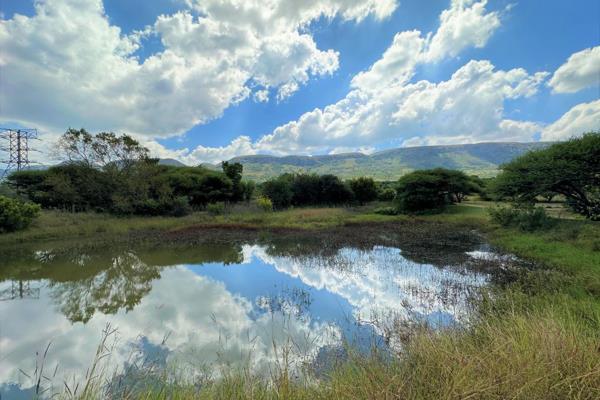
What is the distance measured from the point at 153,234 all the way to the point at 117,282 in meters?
8.85

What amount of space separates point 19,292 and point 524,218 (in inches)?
849

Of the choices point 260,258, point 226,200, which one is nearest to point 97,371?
point 260,258

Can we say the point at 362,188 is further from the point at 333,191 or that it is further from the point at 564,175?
the point at 564,175

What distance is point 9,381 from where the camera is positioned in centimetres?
410

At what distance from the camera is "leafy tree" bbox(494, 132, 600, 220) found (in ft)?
47.6

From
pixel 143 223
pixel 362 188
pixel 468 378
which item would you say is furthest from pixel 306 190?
pixel 468 378

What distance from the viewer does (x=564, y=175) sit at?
14.9 m

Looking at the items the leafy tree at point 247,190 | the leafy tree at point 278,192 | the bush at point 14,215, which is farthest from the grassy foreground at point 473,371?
the leafy tree at point 247,190

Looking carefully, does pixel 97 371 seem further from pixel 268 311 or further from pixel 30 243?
pixel 30 243

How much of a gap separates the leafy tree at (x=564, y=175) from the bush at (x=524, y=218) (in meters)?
0.86

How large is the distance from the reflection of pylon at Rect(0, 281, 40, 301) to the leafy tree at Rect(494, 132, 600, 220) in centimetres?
2275

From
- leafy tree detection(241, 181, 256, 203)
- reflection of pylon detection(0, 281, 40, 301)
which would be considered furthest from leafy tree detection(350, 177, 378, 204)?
reflection of pylon detection(0, 281, 40, 301)

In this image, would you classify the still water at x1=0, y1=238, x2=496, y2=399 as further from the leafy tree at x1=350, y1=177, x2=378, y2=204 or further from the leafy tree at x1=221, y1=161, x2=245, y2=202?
the leafy tree at x1=350, y1=177, x2=378, y2=204

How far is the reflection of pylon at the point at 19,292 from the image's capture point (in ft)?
24.8
